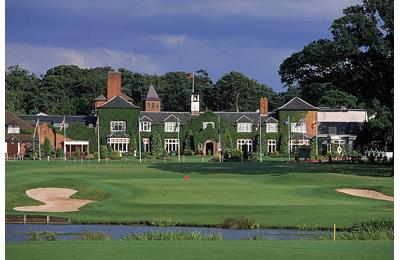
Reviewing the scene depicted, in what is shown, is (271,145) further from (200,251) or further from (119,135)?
(200,251)

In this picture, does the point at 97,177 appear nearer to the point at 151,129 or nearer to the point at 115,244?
the point at 115,244

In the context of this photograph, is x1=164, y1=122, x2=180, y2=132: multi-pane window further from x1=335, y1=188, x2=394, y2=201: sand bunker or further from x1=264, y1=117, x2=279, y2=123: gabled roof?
x1=335, y1=188, x2=394, y2=201: sand bunker

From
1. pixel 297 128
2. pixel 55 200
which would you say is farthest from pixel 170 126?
pixel 55 200

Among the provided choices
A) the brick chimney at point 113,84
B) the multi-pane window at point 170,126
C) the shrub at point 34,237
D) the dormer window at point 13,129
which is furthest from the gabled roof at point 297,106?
the shrub at point 34,237

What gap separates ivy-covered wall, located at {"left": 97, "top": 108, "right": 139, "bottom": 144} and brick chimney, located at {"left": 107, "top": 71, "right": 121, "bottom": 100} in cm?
466

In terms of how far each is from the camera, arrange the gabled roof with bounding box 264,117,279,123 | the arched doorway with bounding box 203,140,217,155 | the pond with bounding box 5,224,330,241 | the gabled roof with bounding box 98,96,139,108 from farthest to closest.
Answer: the gabled roof with bounding box 264,117,279,123
the arched doorway with bounding box 203,140,217,155
the gabled roof with bounding box 98,96,139,108
the pond with bounding box 5,224,330,241

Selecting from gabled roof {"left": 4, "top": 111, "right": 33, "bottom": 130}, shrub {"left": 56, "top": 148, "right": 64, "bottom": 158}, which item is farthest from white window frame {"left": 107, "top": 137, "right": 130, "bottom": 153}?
gabled roof {"left": 4, "top": 111, "right": 33, "bottom": 130}

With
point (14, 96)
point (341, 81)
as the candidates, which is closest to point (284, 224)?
point (341, 81)

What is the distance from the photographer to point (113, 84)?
10775cm

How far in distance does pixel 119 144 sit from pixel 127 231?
76.6 meters

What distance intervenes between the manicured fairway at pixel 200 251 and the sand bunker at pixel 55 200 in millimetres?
17354

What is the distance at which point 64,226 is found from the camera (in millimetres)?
28781

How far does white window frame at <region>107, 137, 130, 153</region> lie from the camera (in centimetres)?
10256

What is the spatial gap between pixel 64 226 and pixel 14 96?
333 feet
